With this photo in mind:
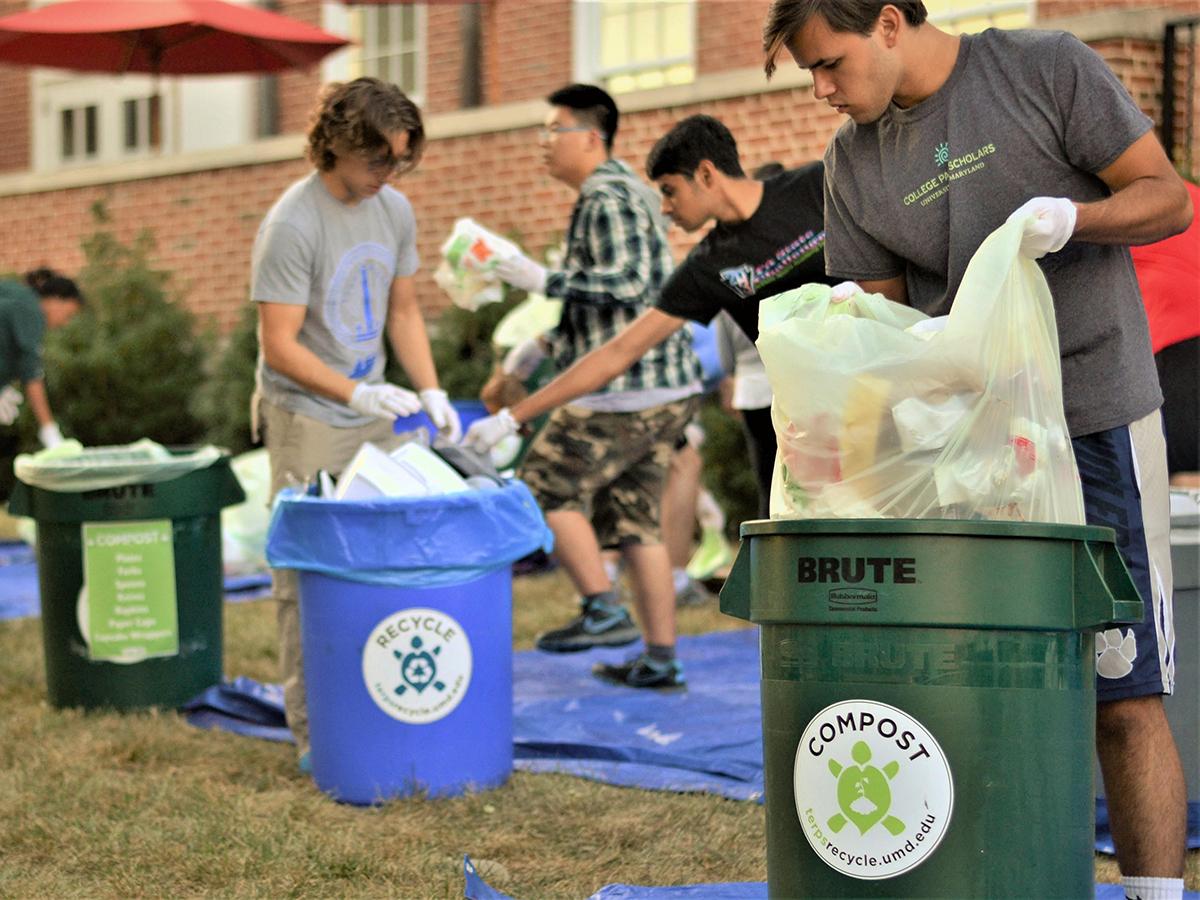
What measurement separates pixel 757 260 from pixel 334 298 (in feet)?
3.60

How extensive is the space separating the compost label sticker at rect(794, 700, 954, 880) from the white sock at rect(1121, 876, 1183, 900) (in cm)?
66

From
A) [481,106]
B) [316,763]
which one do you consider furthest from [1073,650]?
[481,106]

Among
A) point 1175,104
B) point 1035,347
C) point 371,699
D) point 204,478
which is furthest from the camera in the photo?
point 1175,104

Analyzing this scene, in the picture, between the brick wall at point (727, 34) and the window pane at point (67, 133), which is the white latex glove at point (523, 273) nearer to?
the brick wall at point (727, 34)

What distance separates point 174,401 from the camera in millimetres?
11445

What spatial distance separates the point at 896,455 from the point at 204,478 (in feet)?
9.81

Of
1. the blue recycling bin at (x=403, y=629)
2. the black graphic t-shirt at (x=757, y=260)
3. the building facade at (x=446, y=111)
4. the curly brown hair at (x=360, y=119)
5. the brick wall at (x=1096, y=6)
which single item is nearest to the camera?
the blue recycling bin at (x=403, y=629)

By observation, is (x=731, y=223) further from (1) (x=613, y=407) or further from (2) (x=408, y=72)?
(2) (x=408, y=72)

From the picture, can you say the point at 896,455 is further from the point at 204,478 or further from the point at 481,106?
the point at 481,106

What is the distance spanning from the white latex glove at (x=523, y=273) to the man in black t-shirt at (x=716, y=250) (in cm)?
76

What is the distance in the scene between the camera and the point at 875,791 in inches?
85.4

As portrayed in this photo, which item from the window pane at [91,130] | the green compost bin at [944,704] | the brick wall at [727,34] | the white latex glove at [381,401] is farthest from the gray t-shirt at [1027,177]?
the window pane at [91,130]

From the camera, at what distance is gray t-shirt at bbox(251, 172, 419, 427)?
403 centimetres

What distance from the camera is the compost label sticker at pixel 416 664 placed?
145 inches
